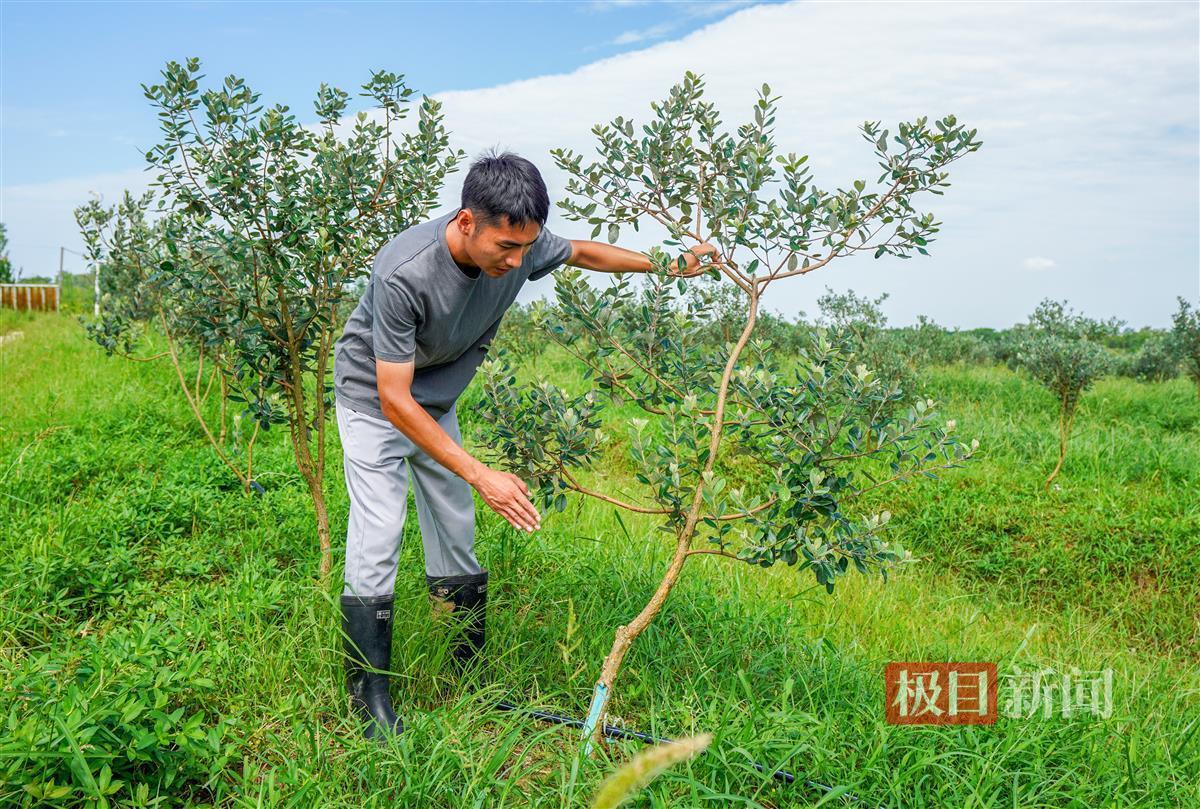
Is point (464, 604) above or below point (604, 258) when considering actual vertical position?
below

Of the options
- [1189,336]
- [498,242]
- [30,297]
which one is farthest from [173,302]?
[30,297]

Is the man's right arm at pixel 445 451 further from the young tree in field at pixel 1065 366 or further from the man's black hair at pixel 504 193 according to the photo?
the young tree in field at pixel 1065 366

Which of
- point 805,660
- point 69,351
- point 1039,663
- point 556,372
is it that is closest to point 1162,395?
point 556,372

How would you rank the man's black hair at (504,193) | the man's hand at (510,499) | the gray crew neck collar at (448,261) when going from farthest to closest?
1. the gray crew neck collar at (448,261)
2. the man's black hair at (504,193)
3. the man's hand at (510,499)

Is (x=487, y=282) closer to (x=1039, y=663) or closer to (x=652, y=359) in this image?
(x=652, y=359)

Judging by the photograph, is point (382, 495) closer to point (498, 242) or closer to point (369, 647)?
point (369, 647)

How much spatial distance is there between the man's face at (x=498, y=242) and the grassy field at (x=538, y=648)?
1330 millimetres

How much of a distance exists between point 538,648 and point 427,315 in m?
1.46

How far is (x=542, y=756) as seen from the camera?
3.11 metres

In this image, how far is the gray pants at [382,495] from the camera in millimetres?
3316

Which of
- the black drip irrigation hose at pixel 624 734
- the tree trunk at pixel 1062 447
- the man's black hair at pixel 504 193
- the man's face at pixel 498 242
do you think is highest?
the man's black hair at pixel 504 193

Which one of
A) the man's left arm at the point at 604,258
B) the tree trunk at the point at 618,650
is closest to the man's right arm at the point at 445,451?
the tree trunk at the point at 618,650

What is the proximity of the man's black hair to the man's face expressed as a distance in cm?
2

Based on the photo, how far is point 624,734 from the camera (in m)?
3.10
